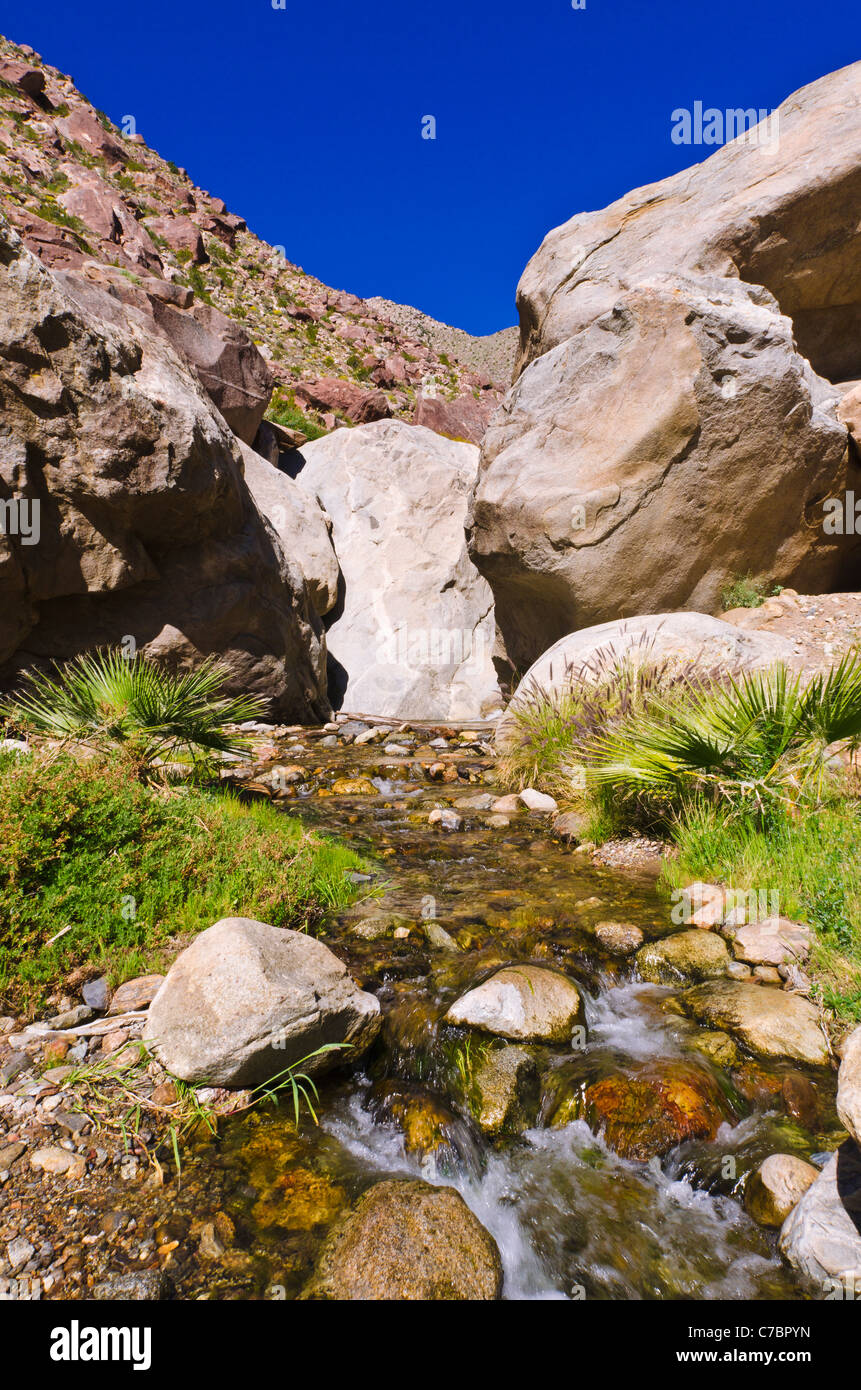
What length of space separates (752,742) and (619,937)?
1.78 meters

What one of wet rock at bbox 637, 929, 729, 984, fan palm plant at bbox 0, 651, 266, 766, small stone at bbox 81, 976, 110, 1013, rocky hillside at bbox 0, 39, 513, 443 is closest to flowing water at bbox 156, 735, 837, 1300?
wet rock at bbox 637, 929, 729, 984

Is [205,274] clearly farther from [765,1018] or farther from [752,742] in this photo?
[765,1018]

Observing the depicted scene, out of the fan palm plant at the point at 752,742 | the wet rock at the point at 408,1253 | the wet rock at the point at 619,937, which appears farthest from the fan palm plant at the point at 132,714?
the wet rock at the point at 408,1253

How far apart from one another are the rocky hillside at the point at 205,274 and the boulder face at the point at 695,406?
9.11 metres

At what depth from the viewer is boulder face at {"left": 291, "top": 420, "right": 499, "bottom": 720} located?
15.1 m

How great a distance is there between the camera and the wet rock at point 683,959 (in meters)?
3.89

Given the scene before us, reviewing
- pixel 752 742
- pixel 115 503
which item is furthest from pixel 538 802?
pixel 115 503

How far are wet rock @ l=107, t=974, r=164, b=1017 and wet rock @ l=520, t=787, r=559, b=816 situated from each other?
14.6 ft

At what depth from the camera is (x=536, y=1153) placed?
2881 mm

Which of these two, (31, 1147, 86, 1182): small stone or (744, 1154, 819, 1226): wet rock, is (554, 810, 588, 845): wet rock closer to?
(744, 1154, 819, 1226): wet rock

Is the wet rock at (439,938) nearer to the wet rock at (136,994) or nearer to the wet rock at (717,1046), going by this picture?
the wet rock at (717,1046)

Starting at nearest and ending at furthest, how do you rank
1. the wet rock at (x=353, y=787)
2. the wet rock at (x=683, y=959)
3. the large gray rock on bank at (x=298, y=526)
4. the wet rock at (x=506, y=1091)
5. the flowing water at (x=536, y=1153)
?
1. the flowing water at (x=536, y=1153)
2. the wet rock at (x=506, y=1091)
3. the wet rock at (x=683, y=959)
4. the wet rock at (x=353, y=787)
5. the large gray rock on bank at (x=298, y=526)

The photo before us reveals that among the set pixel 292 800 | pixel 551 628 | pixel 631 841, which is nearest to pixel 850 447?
pixel 551 628

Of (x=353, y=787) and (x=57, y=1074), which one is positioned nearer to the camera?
(x=57, y=1074)
